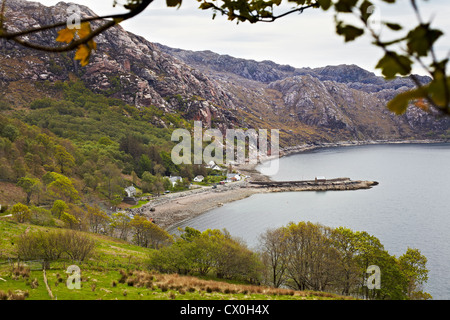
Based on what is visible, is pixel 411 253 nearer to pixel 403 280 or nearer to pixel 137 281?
pixel 403 280

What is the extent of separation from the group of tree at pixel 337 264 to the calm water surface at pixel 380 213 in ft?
22.9

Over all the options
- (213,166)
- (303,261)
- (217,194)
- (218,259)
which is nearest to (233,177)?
(213,166)

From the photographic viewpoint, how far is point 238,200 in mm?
72562

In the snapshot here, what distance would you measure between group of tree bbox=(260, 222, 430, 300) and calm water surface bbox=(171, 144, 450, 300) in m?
7.00

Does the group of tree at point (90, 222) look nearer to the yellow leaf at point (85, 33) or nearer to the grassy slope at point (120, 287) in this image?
the grassy slope at point (120, 287)

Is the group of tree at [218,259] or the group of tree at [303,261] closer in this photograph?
the group of tree at [303,261]

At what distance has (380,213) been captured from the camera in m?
57.9

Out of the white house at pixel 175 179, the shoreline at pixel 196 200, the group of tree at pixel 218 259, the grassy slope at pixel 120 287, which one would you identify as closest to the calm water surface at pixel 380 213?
the shoreline at pixel 196 200

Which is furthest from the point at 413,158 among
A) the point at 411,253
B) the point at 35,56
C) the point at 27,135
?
the point at 35,56

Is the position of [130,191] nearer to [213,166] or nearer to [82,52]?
[213,166]

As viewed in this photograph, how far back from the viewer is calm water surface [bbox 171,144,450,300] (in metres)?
41.8

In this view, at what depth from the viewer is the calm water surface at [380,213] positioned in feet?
137

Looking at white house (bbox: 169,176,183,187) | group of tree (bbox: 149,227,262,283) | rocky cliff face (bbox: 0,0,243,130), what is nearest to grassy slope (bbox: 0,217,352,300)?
group of tree (bbox: 149,227,262,283)

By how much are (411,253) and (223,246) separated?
684 inches
